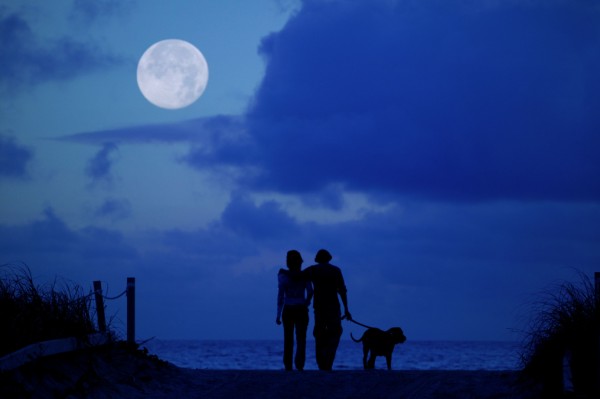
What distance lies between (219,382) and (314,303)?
9.51ft

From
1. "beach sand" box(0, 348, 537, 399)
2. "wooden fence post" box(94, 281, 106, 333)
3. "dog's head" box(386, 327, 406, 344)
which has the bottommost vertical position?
"beach sand" box(0, 348, 537, 399)

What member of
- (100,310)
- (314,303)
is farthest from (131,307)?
(314,303)

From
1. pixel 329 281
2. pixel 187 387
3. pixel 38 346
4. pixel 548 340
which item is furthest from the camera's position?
pixel 329 281

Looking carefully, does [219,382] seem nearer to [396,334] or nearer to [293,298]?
[293,298]

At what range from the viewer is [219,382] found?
1220 cm

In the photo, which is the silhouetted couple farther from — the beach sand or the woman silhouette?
the beach sand

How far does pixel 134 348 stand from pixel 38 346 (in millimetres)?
3303

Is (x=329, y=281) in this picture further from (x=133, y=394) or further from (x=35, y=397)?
(x=35, y=397)

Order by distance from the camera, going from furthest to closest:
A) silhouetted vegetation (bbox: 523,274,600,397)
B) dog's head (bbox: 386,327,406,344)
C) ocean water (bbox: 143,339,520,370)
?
ocean water (bbox: 143,339,520,370), dog's head (bbox: 386,327,406,344), silhouetted vegetation (bbox: 523,274,600,397)

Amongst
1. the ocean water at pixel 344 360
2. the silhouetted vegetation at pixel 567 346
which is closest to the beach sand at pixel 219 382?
the silhouetted vegetation at pixel 567 346

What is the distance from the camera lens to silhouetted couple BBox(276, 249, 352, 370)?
14039mm

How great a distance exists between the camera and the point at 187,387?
1208 centimetres

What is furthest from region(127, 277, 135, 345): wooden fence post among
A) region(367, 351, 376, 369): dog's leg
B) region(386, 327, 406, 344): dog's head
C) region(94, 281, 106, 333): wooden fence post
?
region(386, 327, 406, 344): dog's head

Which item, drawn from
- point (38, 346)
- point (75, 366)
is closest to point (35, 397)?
point (38, 346)
